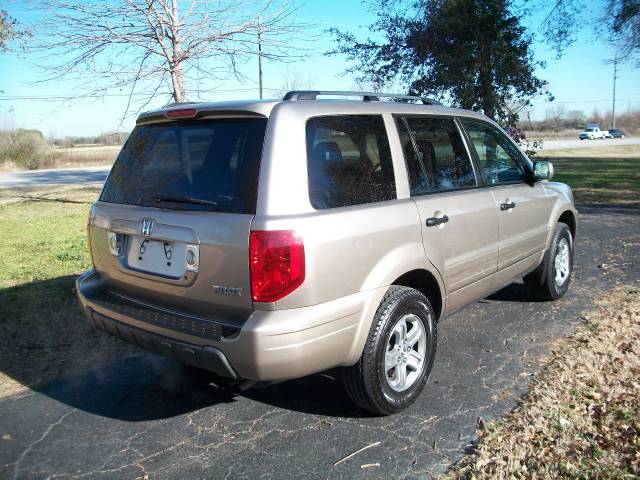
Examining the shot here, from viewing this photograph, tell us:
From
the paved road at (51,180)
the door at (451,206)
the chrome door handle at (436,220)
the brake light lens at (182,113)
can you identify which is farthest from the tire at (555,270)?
the paved road at (51,180)

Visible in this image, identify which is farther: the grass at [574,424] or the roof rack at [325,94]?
the roof rack at [325,94]

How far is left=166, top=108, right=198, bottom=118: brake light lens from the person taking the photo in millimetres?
2955

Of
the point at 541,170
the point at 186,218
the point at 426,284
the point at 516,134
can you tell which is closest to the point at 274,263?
the point at 186,218

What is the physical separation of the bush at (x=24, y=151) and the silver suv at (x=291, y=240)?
30795mm

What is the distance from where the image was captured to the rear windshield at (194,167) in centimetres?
267

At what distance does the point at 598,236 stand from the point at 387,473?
688 centimetres

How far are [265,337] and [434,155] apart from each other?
1.88m

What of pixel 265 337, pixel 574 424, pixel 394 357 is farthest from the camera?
pixel 394 357

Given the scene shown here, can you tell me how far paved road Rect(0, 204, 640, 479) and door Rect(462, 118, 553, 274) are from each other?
0.75 m

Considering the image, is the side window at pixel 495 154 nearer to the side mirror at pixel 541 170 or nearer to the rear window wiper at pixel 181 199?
the side mirror at pixel 541 170

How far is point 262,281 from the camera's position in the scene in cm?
253

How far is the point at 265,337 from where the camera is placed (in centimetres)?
250

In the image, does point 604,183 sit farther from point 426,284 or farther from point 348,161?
point 348,161

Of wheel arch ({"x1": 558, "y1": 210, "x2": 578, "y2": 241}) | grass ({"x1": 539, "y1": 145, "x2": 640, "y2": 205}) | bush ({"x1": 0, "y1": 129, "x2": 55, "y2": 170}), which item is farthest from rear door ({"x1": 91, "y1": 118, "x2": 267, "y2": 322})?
bush ({"x1": 0, "y1": 129, "x2": 55, "y2": 170})
